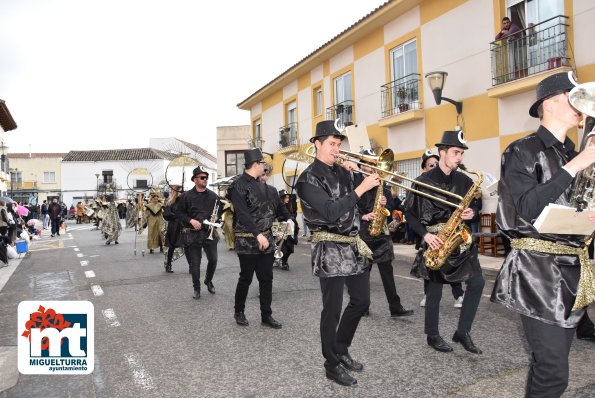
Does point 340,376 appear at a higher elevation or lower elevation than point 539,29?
lower

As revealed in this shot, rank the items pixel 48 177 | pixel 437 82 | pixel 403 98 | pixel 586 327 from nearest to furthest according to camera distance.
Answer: pixel 586 327, pixel 437 82, pixel 403 98, pixel 48 177

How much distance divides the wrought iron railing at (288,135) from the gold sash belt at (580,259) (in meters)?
19.9

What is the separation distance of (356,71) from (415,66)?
3342 millimetres

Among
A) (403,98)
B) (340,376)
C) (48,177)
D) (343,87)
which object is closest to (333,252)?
(340,376)

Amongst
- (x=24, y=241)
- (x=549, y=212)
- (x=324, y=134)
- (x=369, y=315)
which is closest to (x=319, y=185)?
(x=324, y=134)

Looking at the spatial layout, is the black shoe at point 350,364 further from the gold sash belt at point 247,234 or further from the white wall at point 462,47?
the white wall at point 462,47

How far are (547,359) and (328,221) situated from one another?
1812mm

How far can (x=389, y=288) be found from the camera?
5.98 meters

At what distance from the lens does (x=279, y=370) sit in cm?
412

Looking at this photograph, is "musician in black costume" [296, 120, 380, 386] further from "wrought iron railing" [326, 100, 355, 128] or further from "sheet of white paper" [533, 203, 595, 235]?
"wrought iron railing" [326, 100, 355, 128]

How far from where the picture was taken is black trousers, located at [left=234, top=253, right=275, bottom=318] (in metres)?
5.65

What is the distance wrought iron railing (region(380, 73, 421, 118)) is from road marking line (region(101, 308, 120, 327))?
10.5m

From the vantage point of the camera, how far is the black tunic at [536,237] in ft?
8.02

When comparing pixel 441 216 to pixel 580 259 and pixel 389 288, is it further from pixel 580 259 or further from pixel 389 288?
pixel 580 259
